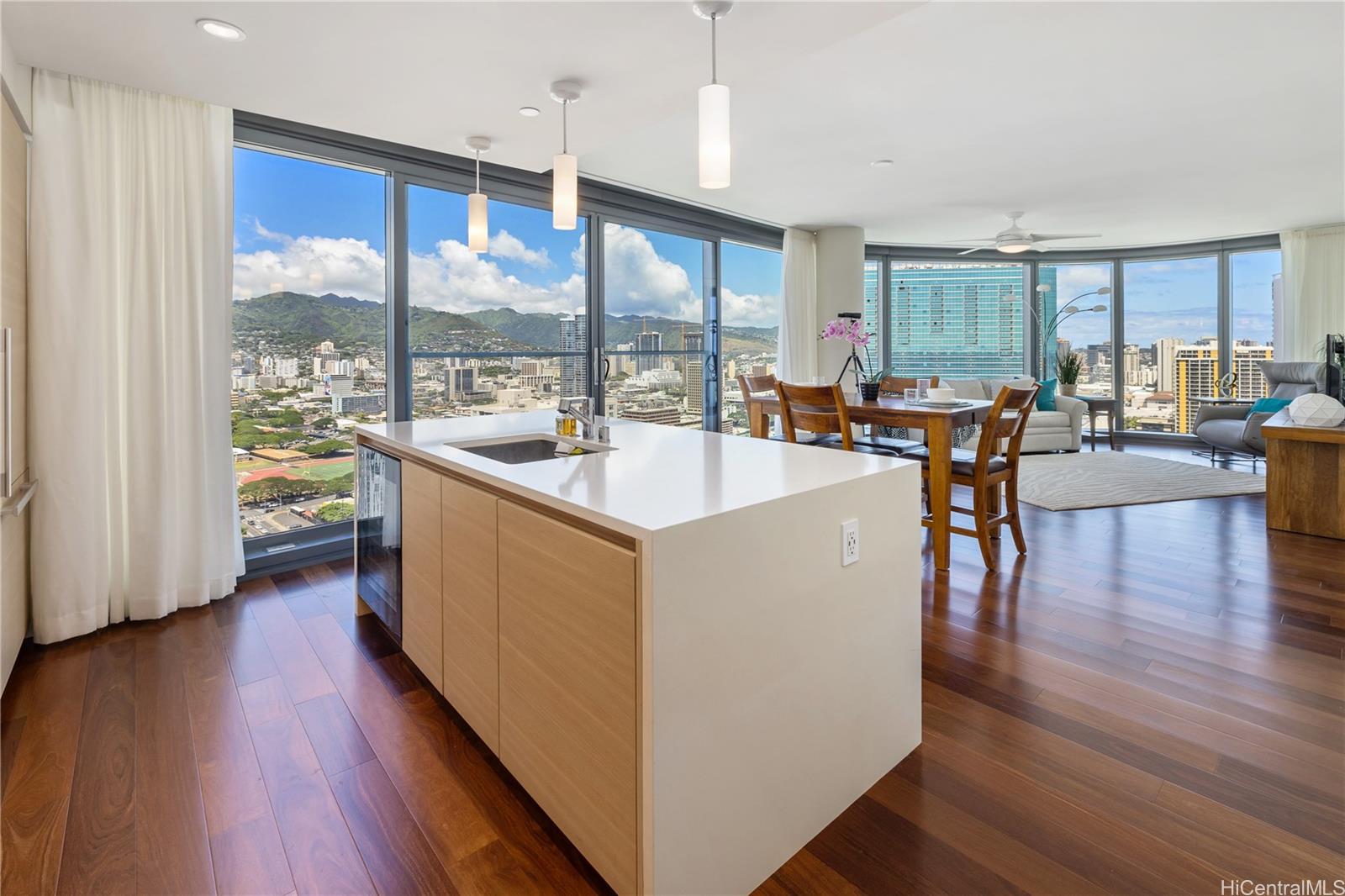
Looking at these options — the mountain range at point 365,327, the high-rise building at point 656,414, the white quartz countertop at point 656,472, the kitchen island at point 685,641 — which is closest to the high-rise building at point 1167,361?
the high-rise building at point 656,414

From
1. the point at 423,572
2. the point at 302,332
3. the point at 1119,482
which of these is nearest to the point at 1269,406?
the point at 1119,482

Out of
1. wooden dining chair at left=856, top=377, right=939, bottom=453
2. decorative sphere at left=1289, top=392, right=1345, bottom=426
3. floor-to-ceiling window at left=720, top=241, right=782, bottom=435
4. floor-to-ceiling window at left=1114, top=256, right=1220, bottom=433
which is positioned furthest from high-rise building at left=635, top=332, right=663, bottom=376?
floor-to-ceiling window at left=1114, top=256, right=1220, bottom=433

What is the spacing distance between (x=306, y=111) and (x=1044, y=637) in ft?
12.3

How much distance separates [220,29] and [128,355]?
1388 mm

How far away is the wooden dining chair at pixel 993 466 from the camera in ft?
10.8

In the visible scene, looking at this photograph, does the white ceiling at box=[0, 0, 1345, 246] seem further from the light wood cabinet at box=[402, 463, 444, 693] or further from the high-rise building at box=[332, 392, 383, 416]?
the light wood cabinet at box=[402, 463, 444, 693]

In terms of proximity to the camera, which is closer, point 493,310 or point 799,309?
point 493,310

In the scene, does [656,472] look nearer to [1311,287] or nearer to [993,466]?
[993,466]

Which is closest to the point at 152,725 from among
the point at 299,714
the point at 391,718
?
the point at 299,714

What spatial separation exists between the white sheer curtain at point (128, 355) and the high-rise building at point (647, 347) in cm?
281

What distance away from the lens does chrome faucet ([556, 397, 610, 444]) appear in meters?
2.31

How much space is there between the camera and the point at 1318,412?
3.96 meters

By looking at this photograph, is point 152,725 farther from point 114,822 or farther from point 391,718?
point 391,718

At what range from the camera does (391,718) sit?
2053 mm
